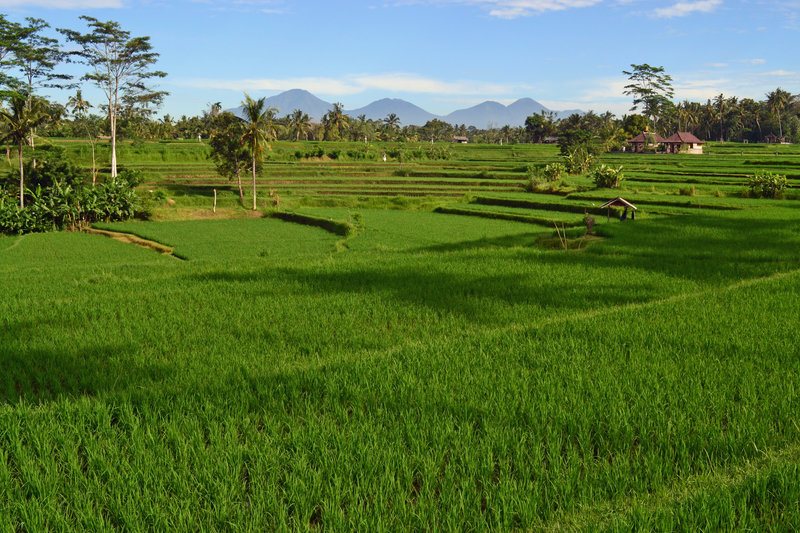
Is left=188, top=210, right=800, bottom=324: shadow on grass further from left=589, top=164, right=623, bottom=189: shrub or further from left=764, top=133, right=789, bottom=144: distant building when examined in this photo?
left=764, top=133, right=789, bottom=144: distant building

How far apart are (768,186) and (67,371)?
2869 centimetres

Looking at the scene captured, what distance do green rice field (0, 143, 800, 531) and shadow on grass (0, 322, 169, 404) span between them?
31mm

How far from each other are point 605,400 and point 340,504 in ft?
7.13

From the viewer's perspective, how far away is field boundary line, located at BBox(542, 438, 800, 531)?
2.79 meters

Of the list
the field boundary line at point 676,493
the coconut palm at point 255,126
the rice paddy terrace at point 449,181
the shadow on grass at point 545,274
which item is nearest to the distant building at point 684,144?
the rice paddy terrace at point 449,181

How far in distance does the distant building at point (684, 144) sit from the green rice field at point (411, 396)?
161ft

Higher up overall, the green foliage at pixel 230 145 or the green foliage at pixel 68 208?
the green foliage at pixel 230 145

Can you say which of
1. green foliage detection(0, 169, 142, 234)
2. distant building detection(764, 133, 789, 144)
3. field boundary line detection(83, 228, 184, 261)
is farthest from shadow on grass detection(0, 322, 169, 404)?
distant building detection(764, 133, 789, 144)

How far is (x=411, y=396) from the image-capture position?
4.34 metres

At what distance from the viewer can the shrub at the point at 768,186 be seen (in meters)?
25.7

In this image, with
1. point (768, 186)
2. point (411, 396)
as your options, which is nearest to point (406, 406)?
point (411, 396)

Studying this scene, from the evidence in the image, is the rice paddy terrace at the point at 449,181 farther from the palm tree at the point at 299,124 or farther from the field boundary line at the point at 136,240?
the palm tree at the point at 299,124

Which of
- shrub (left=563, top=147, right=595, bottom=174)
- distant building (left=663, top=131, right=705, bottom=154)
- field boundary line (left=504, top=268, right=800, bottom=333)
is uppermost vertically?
distant building (left=663, top=131, right=705, bottom=154)

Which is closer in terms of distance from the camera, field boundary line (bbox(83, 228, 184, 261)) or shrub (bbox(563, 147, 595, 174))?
field boundary line (bbox(83, 228, 184, 261))
